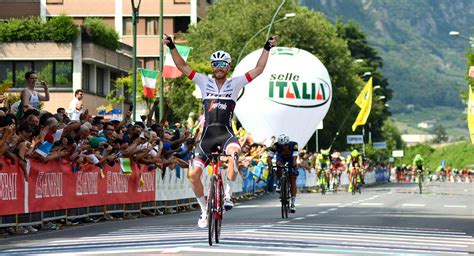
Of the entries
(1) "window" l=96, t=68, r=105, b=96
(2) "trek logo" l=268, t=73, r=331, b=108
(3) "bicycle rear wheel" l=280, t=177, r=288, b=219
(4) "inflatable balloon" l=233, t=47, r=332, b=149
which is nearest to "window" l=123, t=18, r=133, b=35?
(1) "window" l=96, t=68, r=105, b=96

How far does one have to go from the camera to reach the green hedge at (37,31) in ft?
252

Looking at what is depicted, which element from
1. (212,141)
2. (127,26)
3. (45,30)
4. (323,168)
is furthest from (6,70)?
(212,141)

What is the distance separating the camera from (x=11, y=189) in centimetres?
2152

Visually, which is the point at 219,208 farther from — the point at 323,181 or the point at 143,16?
the point at 143,16

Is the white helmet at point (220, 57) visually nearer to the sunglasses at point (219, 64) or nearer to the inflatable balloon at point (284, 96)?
the sunglasses at point (219, 64)

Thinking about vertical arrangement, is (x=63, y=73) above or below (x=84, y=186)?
above

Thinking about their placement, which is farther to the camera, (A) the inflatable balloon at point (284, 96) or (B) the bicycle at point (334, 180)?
(B) the bicycle at point (334, 180)

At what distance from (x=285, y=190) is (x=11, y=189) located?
23.0 ft

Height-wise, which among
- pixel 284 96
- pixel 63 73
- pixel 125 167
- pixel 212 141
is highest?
pixel 63 73

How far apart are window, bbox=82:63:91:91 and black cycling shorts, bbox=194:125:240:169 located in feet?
203

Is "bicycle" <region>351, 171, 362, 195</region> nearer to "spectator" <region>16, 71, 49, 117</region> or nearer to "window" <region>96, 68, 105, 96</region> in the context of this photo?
"spectator" <region>16, 71, 49, 117</region>

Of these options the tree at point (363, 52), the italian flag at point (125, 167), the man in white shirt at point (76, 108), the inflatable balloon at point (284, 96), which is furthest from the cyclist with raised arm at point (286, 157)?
the tree at point (363, 52)

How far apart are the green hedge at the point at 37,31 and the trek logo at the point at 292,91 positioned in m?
21.3

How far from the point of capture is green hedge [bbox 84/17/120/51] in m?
79.3
